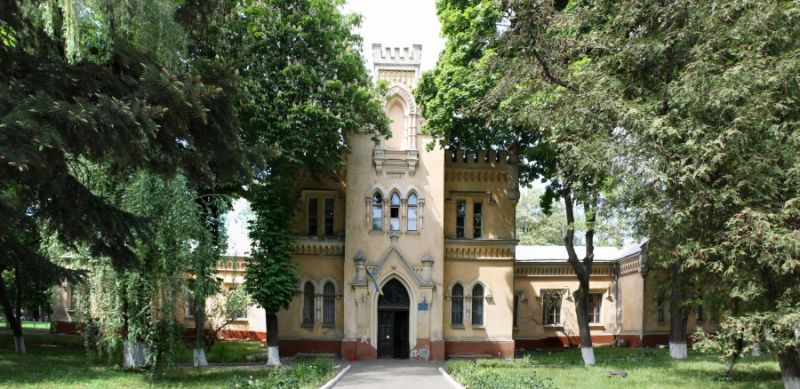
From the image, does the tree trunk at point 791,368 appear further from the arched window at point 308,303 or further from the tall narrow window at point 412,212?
the arched window at point 308,303

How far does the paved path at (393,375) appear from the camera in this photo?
17797 millimetres

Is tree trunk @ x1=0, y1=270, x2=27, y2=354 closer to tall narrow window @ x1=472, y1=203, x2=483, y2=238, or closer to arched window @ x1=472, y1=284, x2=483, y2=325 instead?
arched window @ x1=472, y1=284, x2=483, y2=325

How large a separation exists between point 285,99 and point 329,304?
839 centimetres

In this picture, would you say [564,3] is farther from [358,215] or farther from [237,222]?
[237,222]

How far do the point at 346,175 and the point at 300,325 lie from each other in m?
5.70

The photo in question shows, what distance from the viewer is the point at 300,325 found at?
26.7 m

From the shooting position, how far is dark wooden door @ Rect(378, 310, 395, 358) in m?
26.3

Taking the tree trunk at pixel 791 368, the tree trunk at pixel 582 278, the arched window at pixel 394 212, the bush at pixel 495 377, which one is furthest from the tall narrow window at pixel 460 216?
the tree trunk at pixel 791 368

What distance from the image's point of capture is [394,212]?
2656 cm

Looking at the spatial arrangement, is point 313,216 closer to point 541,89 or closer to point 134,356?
point 134,356

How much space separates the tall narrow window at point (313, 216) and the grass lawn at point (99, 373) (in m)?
5.17


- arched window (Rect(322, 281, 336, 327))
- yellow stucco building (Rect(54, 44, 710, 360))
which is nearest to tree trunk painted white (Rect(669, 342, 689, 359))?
yellow stucco building (Rect(54, 44, 710, 360))

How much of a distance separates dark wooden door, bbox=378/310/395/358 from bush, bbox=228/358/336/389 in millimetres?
5255

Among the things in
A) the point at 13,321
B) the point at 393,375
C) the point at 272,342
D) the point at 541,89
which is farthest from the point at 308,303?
the point at 541,89
